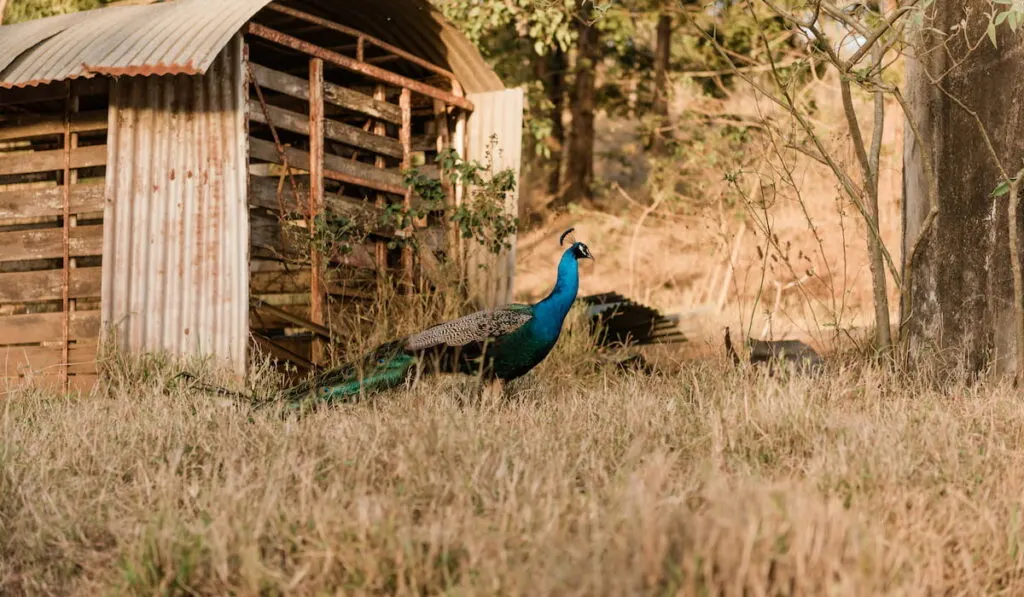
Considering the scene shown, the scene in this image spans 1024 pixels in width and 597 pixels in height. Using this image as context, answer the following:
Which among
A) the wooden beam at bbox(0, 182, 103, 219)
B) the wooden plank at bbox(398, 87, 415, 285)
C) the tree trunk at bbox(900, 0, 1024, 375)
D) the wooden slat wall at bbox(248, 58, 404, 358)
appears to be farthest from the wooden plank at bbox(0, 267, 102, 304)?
the tree trunk at bbox(900, 0, 1024, 375)

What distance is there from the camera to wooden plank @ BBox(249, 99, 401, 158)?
Result: 1071 centimetres

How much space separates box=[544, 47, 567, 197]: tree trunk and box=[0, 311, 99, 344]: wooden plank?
13.6 meters

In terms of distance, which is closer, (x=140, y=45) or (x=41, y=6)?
(x=140, y=45)

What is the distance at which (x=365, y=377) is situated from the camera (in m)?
7.21

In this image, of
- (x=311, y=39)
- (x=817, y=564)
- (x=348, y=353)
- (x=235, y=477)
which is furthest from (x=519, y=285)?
(x=817, y=564)

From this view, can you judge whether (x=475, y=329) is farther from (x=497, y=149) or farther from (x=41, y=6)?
(x=41, y=6)

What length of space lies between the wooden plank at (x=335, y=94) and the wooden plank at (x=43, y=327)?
2710 millimetres

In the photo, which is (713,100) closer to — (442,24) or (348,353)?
(442,24)

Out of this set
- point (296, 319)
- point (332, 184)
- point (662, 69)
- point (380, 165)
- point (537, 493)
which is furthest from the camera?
point (662, 69)

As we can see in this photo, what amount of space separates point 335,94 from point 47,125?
2813 millimetres

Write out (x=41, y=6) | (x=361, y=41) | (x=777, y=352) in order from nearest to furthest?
(x=777, y=352) → (x=361, y=41) → (x=41, y=6)

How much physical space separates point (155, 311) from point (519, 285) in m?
12.2

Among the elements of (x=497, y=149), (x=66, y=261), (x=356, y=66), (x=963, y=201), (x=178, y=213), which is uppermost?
(x=356, y=66)

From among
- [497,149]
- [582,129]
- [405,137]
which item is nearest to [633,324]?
[497,149]
